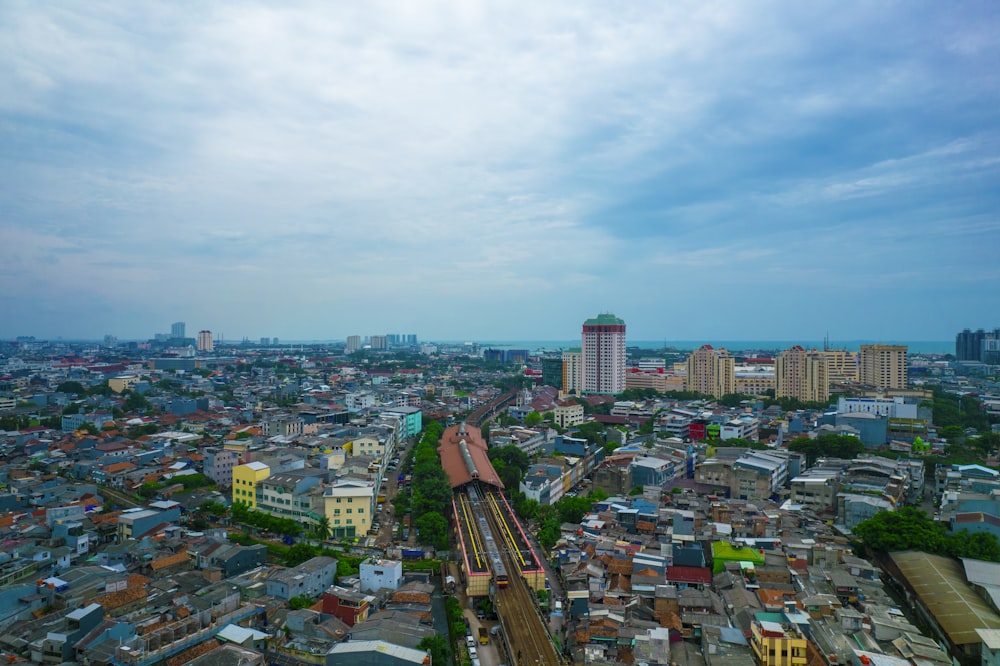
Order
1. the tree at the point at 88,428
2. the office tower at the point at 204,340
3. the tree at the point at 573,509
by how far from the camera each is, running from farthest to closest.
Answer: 1. the office tower at the point at 204,340
2. the tree at the point at 88,428
3. the tree at the point at 573,509

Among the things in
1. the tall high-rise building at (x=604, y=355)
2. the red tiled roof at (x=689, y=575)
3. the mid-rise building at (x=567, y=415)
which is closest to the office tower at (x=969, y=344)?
the tall high-rise building at (x=604, y=355)

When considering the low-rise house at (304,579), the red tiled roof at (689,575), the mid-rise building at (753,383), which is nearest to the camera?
the low-rise house at (304,579)

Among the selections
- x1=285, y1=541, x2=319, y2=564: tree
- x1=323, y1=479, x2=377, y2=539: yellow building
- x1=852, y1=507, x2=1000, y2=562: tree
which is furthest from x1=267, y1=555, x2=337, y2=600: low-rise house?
x1=852, y1=507, x2=1000, y2=562: tree

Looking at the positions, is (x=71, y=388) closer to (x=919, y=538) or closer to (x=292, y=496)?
(x=292, y=496)

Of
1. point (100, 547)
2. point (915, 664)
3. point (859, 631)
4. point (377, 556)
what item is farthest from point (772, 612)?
point (100, 547)

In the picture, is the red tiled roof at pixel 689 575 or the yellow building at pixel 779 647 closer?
the yellow building at pixel 779 647

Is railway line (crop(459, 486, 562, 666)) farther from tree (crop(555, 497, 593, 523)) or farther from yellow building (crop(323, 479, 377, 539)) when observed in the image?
yellow building (crop(323, 479, 377, 539))

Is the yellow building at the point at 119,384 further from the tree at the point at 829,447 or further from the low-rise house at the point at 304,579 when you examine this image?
the tree at the point at 829,447
